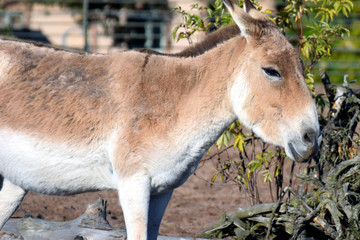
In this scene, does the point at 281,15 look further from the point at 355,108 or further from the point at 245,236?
the point at 245,236

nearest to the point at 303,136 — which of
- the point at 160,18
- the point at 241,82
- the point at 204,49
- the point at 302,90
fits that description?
the point at 302,90

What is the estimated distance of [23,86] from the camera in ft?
11.0

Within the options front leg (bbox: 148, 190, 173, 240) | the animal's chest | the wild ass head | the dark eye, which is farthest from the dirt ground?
the dark eye

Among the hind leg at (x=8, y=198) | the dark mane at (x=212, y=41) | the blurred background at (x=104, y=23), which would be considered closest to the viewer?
the dark mane at (x=212, y=41)

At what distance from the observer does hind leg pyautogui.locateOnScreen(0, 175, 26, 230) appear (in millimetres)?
3611

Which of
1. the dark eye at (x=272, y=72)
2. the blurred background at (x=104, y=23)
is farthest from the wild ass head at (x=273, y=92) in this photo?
the blurred background at (x=104, y=23)

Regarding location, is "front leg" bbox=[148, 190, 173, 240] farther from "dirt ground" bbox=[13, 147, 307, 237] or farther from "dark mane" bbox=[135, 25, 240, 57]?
"dirt ground" bbox=[13, 147, 307, 237]

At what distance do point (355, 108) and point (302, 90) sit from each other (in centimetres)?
154

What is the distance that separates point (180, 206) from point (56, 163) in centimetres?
312

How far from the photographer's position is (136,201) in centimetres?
308

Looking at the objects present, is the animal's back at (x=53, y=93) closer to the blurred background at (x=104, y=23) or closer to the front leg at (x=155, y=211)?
the front leg at (x=155, y=211)

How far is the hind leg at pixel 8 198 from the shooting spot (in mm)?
3611

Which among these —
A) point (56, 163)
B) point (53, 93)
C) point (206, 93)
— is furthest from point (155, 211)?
point (53, 93)

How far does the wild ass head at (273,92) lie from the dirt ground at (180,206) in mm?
2131
